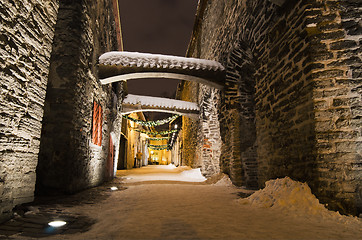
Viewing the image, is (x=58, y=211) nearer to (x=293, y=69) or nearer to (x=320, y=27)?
(x=293, y=69)

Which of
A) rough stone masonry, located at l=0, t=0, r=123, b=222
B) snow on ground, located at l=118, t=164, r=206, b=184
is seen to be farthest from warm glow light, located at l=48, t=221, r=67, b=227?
snow on ground, located at l=118, t=164, r=206, b=184

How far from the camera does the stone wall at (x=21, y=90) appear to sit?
221cm

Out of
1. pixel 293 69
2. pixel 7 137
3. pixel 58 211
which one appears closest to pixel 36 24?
pixel 7 137

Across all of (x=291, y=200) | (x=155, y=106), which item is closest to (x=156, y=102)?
(x=155, y=106)

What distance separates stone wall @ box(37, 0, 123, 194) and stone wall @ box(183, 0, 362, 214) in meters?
3.98

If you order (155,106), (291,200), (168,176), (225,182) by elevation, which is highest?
(155,106)

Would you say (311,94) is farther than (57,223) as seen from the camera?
Yes

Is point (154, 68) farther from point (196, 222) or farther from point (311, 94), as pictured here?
point (196, 222)

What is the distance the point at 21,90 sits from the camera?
2.47m

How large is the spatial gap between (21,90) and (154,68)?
4.20 metres

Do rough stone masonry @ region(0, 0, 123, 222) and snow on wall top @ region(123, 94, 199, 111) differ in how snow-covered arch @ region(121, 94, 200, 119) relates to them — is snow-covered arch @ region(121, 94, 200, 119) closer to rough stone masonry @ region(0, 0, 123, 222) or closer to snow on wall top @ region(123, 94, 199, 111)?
snow on wall top @ region(123, 94, 199, 111)

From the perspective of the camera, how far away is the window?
557cm

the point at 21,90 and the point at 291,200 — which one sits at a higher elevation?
the point at 21,90

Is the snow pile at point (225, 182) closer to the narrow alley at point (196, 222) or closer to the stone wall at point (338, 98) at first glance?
the narrow alley at point (196, 222)
